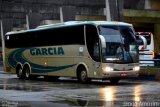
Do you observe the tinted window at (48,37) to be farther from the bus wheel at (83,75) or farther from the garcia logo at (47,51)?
the bus wheel at (83,75)

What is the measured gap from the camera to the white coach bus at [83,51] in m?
26.4

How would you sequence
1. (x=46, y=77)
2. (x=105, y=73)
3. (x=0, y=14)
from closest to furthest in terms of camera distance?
(x=105, y=73) → (x=46, y=77) → (x=0, y=14)

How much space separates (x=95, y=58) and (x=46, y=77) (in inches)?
310

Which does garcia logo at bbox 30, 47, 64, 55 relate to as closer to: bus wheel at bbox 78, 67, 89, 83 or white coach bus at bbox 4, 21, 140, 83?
white coach bus at bbox 4, 21, 140, 83

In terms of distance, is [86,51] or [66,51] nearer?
[86,51]

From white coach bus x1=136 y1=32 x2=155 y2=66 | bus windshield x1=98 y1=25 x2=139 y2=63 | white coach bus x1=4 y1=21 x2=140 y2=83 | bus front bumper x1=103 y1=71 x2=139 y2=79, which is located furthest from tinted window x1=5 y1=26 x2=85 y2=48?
white coach bus x1=136 y1=32 x2=155 y2=66

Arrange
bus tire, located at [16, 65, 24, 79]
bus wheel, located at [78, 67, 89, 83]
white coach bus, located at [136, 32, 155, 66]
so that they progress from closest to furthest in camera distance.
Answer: bus wheel, located at [78, 67, 89, 83] → white coach bus, located at [136, 32, 155, 66] → bus tire, located at [16, 65, 24, 79]

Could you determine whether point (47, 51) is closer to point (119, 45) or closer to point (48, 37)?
point (48, 37)

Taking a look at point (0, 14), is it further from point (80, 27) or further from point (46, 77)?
point (80, 27)

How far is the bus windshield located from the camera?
26312 millimetres

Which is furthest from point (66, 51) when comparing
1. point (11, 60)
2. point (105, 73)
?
point (11, 60)

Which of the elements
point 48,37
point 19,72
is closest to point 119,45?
point 48,37

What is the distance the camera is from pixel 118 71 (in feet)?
86.7

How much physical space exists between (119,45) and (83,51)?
2.32m
